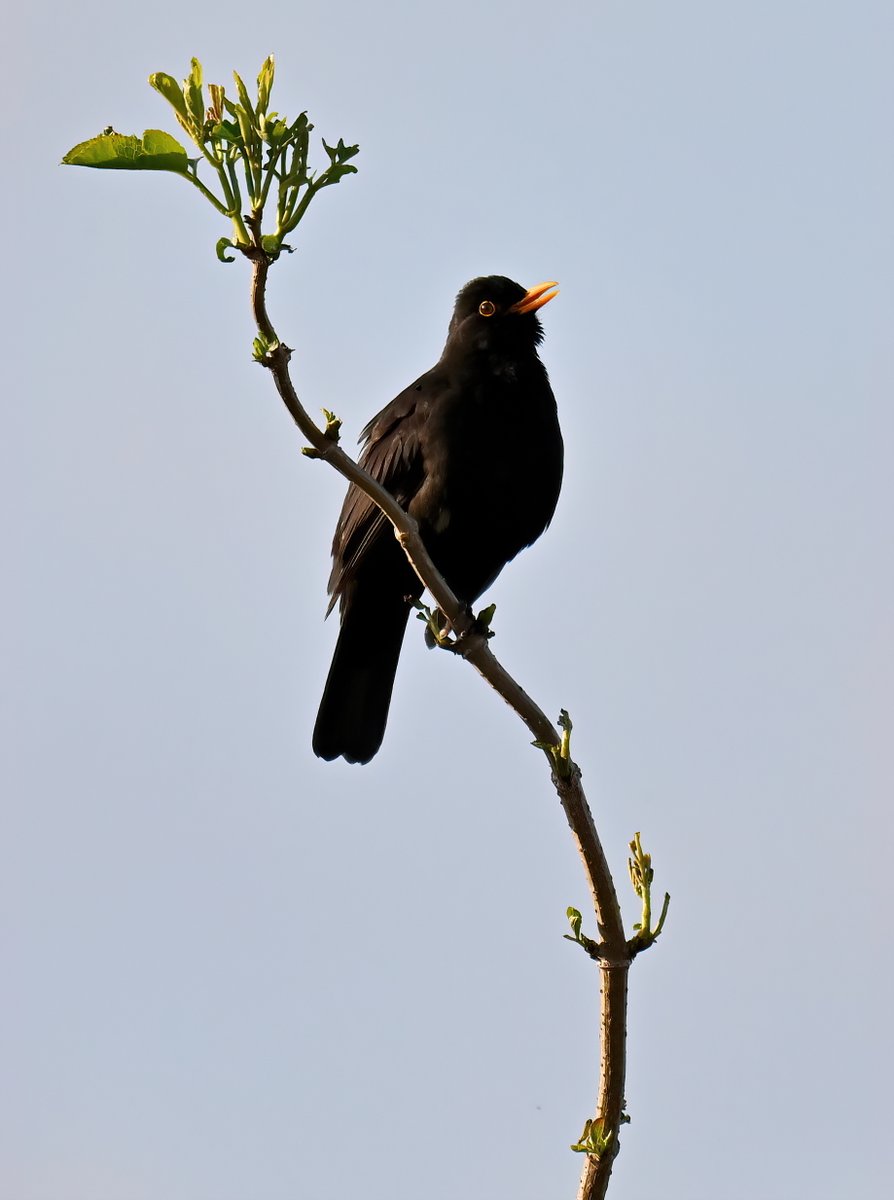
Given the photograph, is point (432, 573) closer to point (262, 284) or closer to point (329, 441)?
point (329, 441)

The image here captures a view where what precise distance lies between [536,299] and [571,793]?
3450 millimetres

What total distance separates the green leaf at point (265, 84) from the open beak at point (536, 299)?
11.8 feet

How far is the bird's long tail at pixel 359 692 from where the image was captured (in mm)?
6898

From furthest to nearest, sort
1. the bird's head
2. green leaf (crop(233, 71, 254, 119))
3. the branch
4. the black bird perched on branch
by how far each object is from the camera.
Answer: the bird's head → the black bird perched on branch → the branch → green leaf (crop(233, 71, 254, 119))

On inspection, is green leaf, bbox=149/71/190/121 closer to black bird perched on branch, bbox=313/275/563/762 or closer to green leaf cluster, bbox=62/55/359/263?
green leaf cluster, bbox=62/55/359/263

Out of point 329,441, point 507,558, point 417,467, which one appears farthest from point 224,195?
point 507,558

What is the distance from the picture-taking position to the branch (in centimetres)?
349

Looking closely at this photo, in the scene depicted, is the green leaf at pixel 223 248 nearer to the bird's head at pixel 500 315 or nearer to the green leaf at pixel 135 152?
the green leaf at pixel 135 152

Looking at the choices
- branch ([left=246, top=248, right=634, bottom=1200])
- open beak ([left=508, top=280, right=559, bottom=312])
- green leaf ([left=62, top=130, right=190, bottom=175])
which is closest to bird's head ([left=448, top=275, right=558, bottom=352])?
open beak ([left=508, top=280, right=559, bottom=312])

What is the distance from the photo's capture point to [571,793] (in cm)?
407

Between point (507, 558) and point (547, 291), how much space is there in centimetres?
125

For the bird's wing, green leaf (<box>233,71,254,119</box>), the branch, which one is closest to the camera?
green leaf (<box>233,71,254,119</box>)

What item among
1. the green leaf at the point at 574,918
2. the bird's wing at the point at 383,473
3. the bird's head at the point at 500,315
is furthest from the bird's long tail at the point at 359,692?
the green leaf at the point at 574,918

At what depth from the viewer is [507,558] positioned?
22.2ft
